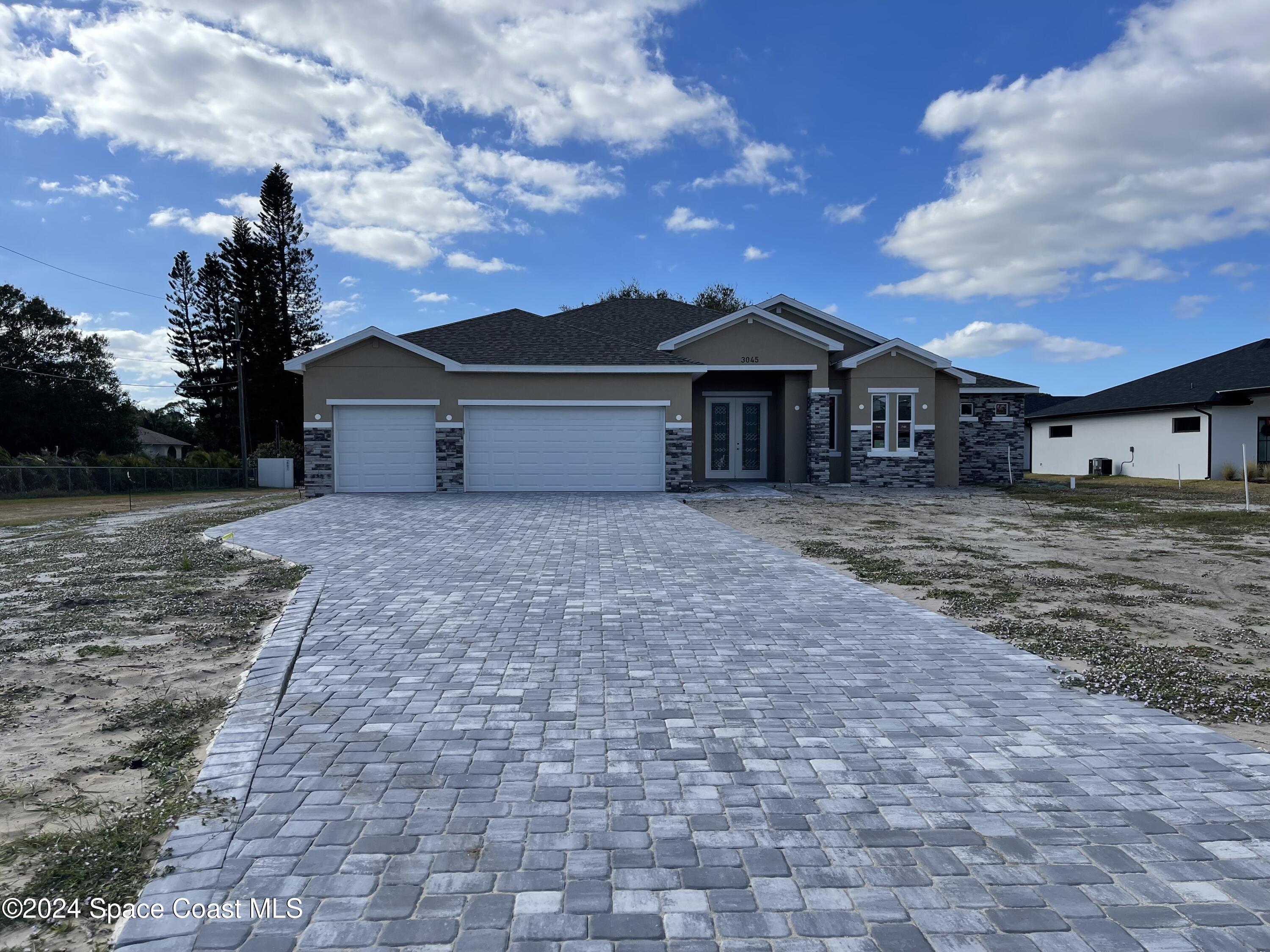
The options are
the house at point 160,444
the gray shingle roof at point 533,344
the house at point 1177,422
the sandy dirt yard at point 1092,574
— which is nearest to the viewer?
the sandy dirt yard at point 1092,574

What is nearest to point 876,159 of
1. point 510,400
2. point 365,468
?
point 510,400

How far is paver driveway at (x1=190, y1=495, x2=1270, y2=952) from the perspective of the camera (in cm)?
231

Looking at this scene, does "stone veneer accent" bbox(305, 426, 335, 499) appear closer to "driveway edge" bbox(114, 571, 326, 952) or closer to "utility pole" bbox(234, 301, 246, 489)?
"utility pole" bbox(234, 301, 246, 489)

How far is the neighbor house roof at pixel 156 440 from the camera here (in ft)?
169

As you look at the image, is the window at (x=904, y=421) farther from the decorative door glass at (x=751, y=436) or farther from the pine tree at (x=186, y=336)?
the pine tree at (x=186, y=336)

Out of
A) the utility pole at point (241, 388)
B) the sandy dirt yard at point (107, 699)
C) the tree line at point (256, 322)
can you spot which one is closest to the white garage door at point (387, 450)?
the sandy dirt yard at point (107, 699)

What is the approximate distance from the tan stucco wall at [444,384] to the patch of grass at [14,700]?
13.8 meters

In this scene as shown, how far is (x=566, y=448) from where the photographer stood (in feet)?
60.2

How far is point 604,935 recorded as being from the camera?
2.23 meters

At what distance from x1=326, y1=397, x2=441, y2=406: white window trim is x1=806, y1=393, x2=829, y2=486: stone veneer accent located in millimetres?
10607

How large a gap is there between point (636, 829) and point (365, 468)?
16926 mm

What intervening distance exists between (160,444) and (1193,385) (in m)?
64.1

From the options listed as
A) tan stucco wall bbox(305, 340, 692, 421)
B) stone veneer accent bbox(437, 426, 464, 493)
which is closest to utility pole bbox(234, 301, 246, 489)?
tan stucco wall bbox(305, 340, 692, 421)

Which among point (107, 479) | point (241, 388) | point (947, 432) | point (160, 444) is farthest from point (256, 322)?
point (947, 432)
